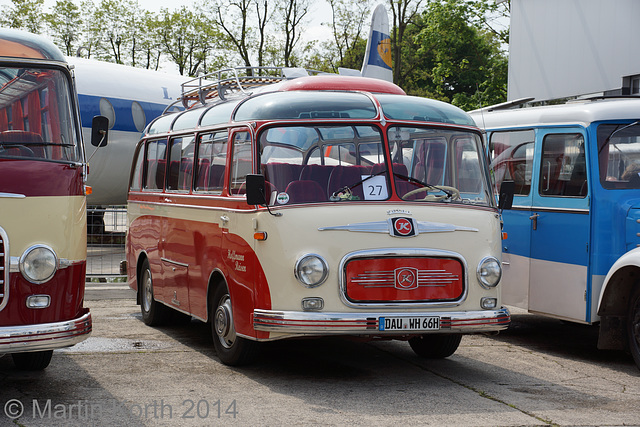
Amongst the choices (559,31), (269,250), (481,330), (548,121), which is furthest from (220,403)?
(559,31)

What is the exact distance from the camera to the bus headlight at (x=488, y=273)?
761 cm

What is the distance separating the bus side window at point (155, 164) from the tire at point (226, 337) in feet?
8.28

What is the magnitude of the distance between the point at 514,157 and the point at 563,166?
1011 millimetres

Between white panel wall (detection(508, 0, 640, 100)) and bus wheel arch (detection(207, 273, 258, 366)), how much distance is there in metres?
12.9

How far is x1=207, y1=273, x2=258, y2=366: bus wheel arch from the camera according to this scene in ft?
26.1

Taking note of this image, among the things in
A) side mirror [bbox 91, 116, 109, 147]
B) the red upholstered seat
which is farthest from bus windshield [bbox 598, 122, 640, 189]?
side mirror [bbox 91, 116, 109, 147]

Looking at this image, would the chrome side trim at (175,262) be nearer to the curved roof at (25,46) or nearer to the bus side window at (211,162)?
the bus side window at (211,162)

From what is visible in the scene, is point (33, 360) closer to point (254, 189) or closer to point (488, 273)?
point (254, 189)

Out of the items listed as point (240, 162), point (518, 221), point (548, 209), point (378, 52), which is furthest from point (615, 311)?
point (378, 52)

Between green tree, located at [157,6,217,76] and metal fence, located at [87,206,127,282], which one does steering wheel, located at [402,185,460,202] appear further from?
green tree, located at [157,6,217,76]

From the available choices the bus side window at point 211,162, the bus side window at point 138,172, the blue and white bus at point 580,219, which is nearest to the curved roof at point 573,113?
the blue and white bus at point 580,219

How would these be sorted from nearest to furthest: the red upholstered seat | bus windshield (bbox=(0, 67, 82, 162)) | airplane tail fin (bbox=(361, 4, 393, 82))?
1. bus windshield (bbox=(0, 67, 82, 162))
2. the red upholstered seat
3. airplane tail fin (bbox=(361, 4, 393, 82))

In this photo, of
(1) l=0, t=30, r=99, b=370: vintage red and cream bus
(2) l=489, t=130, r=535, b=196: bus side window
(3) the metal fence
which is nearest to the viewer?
(1) l=0, t=30, r=99, b=370: vintage red and cream bus

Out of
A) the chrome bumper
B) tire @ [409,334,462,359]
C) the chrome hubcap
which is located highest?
the chrome bumper
